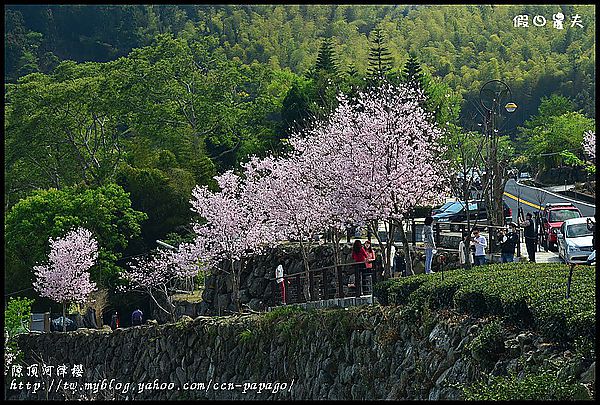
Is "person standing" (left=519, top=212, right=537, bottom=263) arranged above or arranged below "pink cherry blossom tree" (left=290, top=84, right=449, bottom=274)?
below

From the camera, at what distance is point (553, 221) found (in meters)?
33.1

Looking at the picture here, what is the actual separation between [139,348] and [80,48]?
85.0 meters

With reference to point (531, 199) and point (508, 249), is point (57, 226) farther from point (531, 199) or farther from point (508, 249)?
point (531, 199)

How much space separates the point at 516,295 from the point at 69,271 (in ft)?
96.2

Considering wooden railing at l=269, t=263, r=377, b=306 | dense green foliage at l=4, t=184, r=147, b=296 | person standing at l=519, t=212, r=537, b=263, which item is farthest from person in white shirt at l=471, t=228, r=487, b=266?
dense green foliage at l=4, t=184, r=147, b=296

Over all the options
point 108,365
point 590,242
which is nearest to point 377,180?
point 590,242

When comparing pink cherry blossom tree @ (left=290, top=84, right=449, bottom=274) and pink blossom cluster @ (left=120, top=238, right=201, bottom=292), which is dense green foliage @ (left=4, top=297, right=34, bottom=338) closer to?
pink blossom cluster @ (left=120, top=238, right=201, bottom=292)

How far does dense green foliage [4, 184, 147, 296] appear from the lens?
143 feet

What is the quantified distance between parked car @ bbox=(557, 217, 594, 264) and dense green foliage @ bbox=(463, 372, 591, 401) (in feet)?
43.2

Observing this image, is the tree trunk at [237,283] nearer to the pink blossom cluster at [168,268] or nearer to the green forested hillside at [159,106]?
the pink blossom cluster at [168,268]

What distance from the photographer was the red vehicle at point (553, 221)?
30.0 metres

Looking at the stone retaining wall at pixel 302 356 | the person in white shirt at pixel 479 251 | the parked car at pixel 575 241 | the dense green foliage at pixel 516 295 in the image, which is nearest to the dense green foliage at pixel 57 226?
the stone retaining wall at pixel 302 356

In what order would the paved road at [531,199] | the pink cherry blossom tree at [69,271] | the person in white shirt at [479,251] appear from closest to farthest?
the person in white shirt at [479,251] < the pink cherry blossom tree at [69,271] < the paved road at [531,199]

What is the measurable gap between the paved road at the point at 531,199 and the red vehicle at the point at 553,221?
11188 millimetres
